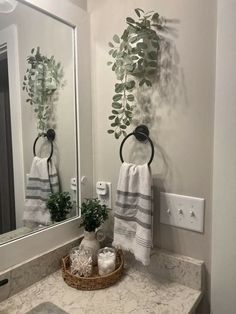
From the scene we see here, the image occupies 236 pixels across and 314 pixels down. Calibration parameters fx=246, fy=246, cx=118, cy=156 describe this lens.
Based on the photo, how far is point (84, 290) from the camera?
889 mm

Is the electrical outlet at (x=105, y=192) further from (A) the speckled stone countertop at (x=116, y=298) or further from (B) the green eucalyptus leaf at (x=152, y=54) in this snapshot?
(B) the green eucalyptus leaf at (x=152, y=54)

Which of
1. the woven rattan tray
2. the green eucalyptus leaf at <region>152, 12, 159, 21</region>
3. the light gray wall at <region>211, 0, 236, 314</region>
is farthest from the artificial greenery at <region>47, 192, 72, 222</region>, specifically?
the green eucalyptus leaf at <region>152, 12, 159, 21</region>

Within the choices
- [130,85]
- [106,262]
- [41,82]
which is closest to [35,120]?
[41,82]

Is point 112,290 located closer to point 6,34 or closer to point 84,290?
point 84,290

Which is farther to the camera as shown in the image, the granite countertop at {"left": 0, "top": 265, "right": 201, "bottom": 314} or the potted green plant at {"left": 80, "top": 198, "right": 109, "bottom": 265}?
the potted green plant at {"left": 80, "top": 198, "right": 109, "bottom": 265}

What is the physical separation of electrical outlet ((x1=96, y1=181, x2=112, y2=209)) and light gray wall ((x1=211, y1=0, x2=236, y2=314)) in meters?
0.47

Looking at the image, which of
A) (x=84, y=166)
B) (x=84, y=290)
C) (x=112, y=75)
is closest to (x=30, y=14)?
(x=112, y=75)

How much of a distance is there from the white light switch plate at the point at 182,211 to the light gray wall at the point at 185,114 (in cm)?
2

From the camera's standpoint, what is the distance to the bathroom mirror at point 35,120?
925 mm

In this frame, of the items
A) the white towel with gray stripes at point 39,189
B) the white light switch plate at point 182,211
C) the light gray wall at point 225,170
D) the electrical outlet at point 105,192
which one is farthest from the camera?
the electrical outlet at point 105,192

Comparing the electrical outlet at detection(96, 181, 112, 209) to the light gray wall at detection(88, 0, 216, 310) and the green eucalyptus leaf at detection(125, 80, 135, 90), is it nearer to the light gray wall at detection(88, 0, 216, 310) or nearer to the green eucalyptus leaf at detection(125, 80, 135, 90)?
the light gray wall at detection(88, 0, 216, 310)

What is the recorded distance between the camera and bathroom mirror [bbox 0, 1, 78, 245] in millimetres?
925

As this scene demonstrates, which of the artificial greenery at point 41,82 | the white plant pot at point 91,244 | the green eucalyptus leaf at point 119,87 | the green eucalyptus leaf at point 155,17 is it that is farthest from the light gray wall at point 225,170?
the artificial greenery at point 41,82

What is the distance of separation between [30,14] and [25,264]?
95cm
